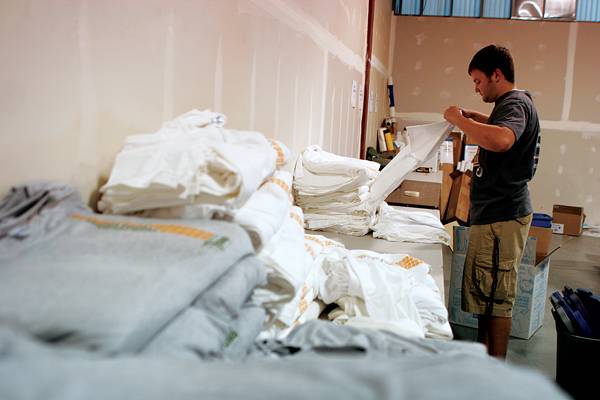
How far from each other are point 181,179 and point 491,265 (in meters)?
2.05

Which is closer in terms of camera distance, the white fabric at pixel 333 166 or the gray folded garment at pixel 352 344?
the gray folded garment at pixel 352 344

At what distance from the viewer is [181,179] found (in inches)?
36.2

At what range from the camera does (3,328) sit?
567mm

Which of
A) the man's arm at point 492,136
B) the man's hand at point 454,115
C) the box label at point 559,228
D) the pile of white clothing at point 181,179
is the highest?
the man's hand at point 454,115

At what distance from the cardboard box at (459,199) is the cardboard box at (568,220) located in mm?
1788

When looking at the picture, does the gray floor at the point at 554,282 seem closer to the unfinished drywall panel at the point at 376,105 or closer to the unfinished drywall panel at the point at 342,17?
the unfinished drywall panel at the point at 376,105

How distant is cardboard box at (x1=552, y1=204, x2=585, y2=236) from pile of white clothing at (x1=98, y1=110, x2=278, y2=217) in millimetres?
6354

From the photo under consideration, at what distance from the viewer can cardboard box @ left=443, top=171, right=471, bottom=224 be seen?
5395 mm

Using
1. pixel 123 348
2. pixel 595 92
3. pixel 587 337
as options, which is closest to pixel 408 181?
pixel 587 337

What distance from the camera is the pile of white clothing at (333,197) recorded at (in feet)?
7.88

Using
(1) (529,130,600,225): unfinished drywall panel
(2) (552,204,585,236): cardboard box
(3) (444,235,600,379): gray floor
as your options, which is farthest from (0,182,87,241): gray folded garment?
(1) (529,130,600,225): unfinished drywall panel

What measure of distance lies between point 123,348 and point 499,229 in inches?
88.7

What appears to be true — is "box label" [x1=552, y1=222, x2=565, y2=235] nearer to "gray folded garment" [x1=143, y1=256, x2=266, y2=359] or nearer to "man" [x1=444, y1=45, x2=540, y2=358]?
"man" [x1=444, y1=45, x2=540, y2=358]

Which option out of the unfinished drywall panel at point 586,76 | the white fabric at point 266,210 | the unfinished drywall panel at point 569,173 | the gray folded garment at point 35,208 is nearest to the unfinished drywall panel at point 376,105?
the unfinished drywall panel at point 569,173
